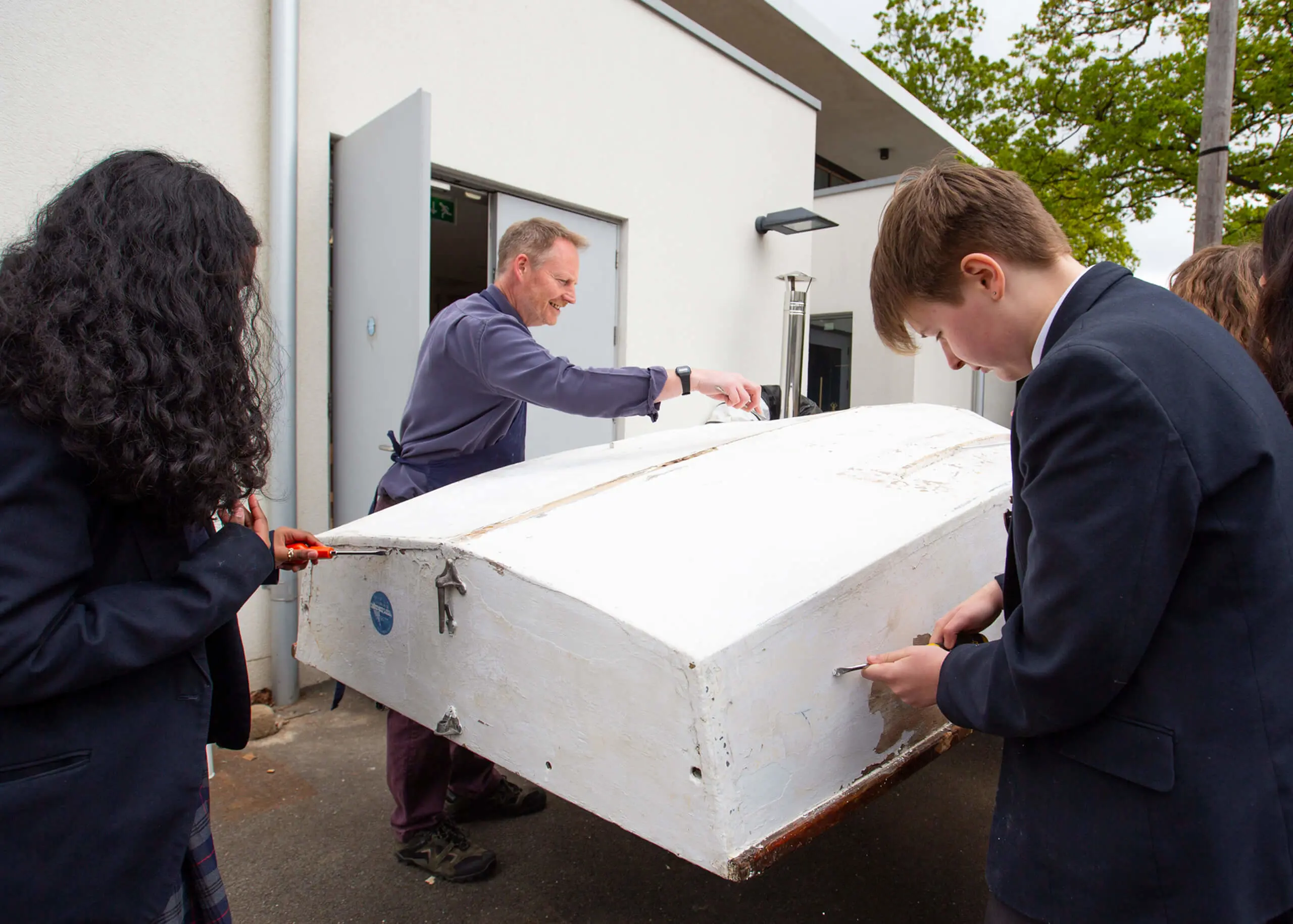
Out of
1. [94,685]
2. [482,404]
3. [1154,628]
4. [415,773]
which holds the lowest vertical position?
[415,773]

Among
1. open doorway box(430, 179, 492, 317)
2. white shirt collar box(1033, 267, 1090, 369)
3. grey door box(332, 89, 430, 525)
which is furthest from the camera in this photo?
open doorway box(430, 179, 492, 317)

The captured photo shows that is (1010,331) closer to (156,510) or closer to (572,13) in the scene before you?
(156,510)

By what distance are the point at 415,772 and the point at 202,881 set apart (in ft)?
3.37

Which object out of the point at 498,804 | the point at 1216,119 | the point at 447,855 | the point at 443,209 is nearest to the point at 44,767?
the point at 447,855

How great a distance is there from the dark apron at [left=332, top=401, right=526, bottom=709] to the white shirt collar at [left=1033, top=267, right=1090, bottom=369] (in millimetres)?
1550

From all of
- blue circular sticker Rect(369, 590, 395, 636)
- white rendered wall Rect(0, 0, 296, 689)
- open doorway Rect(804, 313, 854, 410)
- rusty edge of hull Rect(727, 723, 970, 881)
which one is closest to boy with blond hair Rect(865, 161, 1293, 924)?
rusty edge of hull Rect(727, 723, 970, 881)

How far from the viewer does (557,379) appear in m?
2.04

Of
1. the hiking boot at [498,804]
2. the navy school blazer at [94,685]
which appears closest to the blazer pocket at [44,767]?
the navy school blazer at [94,685]

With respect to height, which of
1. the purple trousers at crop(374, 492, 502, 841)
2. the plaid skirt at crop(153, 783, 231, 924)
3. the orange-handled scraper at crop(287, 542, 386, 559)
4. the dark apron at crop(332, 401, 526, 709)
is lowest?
the purple trousers at crop(374, 492, 502, 841)

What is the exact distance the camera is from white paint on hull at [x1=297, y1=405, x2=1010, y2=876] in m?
1.17

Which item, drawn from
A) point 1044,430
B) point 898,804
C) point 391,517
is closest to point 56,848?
point 391,517

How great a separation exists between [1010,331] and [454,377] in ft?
5.16

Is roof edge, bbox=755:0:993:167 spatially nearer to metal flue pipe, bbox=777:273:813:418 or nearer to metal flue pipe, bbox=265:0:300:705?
metal flue pipe, bbox=777:273:813:418

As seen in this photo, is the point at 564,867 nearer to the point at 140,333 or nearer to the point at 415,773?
the point at 415,773
